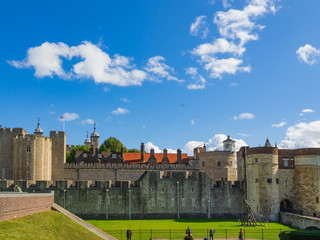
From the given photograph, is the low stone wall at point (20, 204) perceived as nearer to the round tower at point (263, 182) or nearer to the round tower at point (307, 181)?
the round tower at point (263, 182)

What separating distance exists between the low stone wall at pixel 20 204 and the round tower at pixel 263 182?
31.2 meters

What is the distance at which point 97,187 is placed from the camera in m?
49.8

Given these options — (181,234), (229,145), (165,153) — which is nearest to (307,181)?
(229,145)

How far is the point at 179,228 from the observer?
41.0 metres

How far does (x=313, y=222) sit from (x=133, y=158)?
41741 millimetres

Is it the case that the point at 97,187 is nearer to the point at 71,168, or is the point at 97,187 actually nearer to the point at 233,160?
the point at 71,168

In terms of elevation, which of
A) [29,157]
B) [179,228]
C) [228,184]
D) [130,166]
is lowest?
[179,228]

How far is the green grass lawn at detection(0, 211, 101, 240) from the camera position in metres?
21.1

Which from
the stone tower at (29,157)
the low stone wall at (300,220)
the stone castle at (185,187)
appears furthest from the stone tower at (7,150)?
the low stone wall at (300,220)

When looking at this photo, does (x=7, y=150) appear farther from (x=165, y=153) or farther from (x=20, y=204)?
(x=20, y=204)

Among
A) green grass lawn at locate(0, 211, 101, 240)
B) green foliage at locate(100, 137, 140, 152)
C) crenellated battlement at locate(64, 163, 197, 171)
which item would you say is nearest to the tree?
green foliage at locate(100, 137, 140, 152)

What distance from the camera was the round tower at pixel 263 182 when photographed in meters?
50.7

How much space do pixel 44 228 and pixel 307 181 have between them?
39.1m

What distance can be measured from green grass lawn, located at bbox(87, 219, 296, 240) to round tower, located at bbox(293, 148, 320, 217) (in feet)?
19.9
